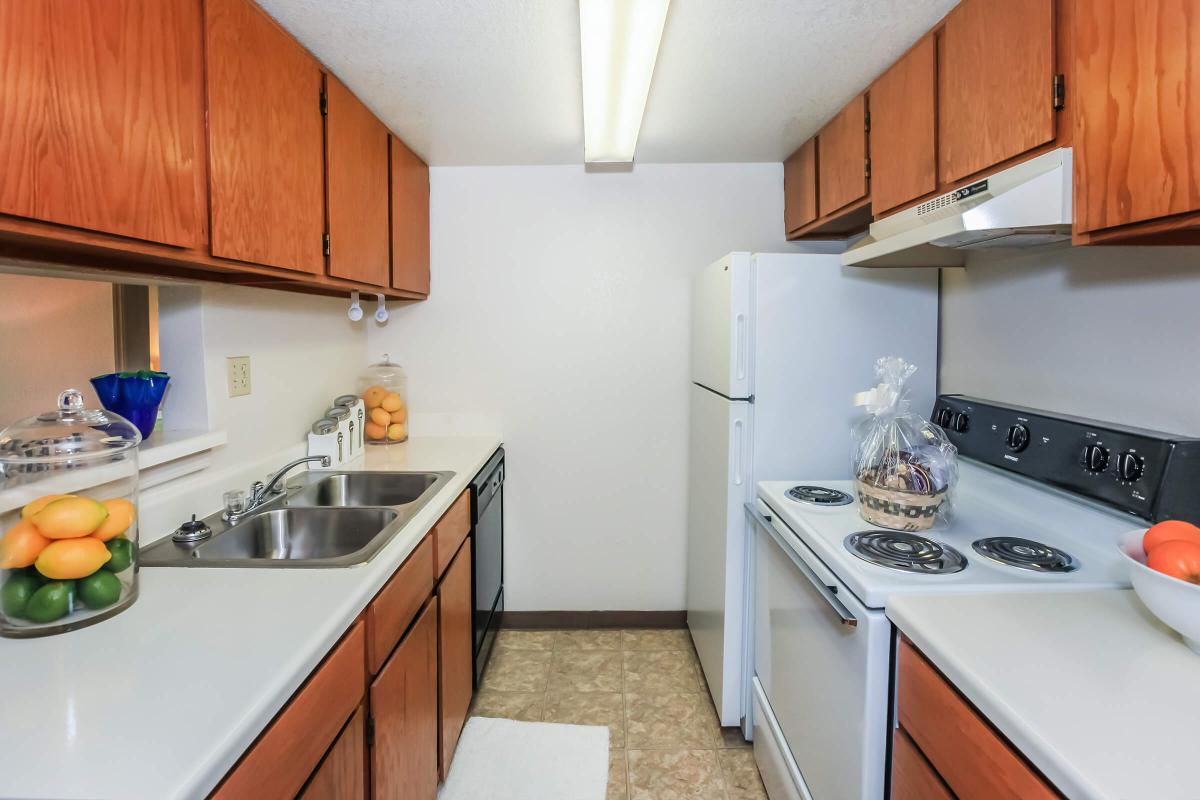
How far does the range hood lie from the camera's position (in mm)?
1081

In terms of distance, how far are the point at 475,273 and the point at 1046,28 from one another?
2.19 m

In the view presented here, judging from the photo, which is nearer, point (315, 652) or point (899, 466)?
point (315, 652)

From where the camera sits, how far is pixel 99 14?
93cm

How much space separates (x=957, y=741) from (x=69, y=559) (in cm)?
142

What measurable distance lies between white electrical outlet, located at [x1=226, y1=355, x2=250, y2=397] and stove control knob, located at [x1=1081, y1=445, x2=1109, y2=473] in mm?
2276

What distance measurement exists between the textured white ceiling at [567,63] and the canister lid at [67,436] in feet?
3.54

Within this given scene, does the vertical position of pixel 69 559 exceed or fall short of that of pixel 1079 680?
it exceeds it

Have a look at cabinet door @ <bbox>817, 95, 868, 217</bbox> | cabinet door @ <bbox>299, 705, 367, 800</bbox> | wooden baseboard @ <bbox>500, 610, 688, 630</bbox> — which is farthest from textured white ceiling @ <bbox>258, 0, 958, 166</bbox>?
wooden baseboard @ <bbox>500, 610, 688, 630</bbox>

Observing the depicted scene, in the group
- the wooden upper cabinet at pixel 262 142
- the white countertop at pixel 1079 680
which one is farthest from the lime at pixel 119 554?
the white countertop at pixel 1079 680

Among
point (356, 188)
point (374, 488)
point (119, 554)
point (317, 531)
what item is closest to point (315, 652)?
point (119, 554)

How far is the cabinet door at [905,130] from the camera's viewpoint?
5.02ft

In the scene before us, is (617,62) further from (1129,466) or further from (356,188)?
(1129,466)

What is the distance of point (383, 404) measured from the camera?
254cm

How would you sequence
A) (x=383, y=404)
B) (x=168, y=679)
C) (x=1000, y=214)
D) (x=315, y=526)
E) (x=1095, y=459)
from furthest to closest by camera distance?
(x=383, y=404)
(x=315, y=526)
(x=1095, y=459)
(x=1000, y=214)
(x=168, y=679)
